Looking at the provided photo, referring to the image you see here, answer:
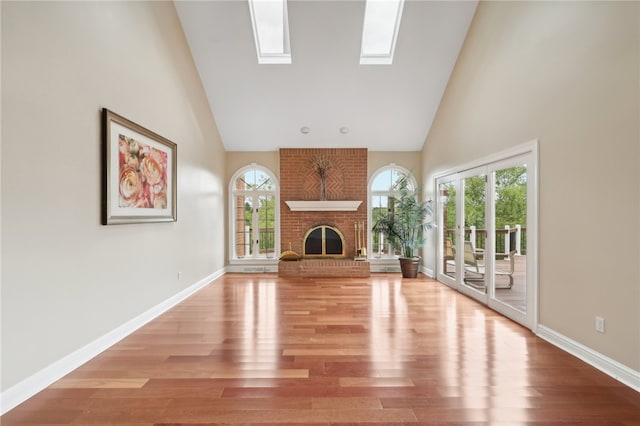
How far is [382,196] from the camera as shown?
7012 millimetres

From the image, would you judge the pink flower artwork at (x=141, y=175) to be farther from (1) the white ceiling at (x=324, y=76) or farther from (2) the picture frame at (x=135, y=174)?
(1) the white ceiling at (x=324, y=76)

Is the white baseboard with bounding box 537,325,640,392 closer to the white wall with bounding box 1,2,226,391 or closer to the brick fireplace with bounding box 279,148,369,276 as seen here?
the brick fireplace with bounding box 279,148,369,276

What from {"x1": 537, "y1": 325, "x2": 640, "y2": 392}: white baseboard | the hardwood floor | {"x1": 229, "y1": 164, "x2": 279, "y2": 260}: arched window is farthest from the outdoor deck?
{"x1": 229, "y1": 164, "x2": 279, "y2": 260}: arched window

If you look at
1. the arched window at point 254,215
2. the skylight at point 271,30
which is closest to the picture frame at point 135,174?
the skylight at point 271,30

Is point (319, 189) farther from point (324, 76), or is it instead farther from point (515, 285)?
point (515, 285)

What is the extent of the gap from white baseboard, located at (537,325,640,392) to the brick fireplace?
4038mm

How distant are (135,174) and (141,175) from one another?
0.37 feet

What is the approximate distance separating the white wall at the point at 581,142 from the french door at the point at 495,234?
0.22m

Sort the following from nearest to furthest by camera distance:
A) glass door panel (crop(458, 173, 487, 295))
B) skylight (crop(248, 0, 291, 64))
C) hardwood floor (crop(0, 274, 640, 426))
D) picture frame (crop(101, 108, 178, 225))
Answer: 1. hardwood floor (crop(0, 274, 640, 426))
2. picture frame (crop(101, 108, 178, 225))
3. glass door panel (crop(458, 173, 487, 295))
4. skylight (crop(248, 0, 291, 64))

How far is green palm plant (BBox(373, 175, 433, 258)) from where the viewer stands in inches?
241

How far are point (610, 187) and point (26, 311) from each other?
4367mm

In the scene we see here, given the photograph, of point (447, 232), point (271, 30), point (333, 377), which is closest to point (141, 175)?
point (333, 377)

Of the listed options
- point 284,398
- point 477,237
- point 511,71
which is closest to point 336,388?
point 284,398

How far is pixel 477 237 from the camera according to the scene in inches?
179
